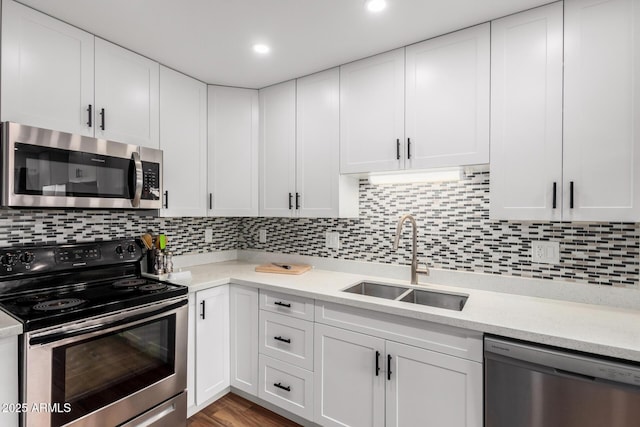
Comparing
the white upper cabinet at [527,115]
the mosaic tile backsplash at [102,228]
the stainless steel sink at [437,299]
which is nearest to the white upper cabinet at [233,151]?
the mosaic tile backsplash at [102,228]

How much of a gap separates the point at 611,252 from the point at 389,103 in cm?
141

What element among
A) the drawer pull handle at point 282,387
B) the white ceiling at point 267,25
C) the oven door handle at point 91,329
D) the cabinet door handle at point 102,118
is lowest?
the drawer pull handle at point 282,387

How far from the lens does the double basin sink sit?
185cm

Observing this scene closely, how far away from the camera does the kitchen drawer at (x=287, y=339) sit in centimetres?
191

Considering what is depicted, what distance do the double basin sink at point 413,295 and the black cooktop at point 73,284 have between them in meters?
1.16

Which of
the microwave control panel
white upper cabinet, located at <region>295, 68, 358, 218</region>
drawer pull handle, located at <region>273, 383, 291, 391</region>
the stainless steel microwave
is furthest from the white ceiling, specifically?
drawer pull handle, located at <region>273, 383, 291, 391</region>

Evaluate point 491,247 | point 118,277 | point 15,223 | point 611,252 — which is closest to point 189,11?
point 15,223

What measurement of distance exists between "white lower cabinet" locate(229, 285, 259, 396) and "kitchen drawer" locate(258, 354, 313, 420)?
0.26 feet

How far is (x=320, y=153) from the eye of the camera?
2254 mm

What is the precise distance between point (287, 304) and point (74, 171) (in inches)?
54.4

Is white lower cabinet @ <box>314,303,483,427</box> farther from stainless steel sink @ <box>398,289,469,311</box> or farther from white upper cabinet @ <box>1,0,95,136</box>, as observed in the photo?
white upper cabinet @ <box>1,0,95,136</box>

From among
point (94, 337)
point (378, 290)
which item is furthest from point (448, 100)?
point (94, 337)

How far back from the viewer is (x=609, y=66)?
138 centimetres

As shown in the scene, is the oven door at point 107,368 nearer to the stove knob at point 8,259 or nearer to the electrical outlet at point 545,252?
the stove knob at point 8,259
